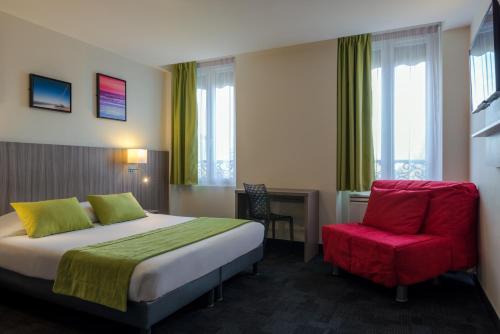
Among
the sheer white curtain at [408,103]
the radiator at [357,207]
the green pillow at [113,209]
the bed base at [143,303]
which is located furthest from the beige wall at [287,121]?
the bed base at [143,303]

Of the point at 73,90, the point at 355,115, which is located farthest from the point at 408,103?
the point at 73,90

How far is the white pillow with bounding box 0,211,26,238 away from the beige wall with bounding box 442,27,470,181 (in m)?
4.42

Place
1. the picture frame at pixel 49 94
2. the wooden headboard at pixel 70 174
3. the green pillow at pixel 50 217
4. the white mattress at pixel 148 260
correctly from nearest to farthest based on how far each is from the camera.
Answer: the white mattress at pixel 148 260 → the green pillow at pixel 50 217 → the wooden headboard at pixel 70 174 → the picture frame at pixel 49 94

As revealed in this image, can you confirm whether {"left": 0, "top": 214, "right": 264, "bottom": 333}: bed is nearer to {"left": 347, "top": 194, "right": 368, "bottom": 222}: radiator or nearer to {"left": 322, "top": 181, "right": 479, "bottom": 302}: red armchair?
{"left": 322, "top": 181, "right": 479, "bottom": 302}: red armchair

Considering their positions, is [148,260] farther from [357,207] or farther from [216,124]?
[216,124]

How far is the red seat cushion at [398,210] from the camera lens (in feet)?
10.5

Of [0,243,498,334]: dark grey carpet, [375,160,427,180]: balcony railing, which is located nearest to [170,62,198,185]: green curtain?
[0,243,498,334]: dark grey carpet

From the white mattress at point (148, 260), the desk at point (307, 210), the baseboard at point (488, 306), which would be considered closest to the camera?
the white mattress at point (148, 260)

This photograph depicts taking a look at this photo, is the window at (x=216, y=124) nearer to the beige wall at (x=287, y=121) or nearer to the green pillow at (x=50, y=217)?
the beige wall at (x=287, y=121)

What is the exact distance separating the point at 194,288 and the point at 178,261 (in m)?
0.31

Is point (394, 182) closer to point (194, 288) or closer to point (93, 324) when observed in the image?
point (194, 288)

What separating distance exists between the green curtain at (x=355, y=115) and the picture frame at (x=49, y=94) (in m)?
3.36

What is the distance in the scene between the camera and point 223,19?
3535 millimetres

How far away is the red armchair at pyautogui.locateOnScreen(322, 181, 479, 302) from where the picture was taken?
9.08ft
